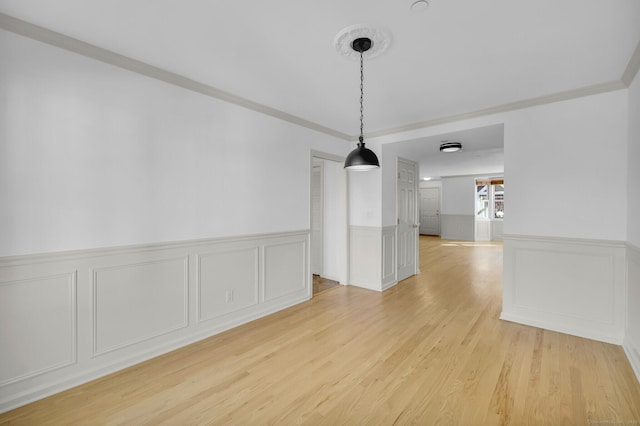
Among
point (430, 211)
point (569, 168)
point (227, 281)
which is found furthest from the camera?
point (430, 211)

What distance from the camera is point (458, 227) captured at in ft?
36.3

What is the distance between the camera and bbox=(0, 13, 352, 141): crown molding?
196cm

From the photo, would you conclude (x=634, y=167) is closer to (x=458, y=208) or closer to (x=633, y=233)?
(x=633, y=233)

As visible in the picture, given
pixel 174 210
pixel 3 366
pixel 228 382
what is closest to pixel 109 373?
pixel 3 366

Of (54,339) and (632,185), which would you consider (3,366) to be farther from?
(632,185)

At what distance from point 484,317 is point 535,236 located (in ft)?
3.82

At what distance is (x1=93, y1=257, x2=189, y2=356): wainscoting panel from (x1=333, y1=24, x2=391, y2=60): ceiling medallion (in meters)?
2.46

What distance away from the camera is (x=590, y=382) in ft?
7.29

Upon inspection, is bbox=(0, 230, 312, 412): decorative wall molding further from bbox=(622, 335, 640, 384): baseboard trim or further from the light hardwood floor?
bbox=(622, 335, 640, 384): baseboard trim

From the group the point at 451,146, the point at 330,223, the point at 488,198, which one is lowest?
the point at 330,223

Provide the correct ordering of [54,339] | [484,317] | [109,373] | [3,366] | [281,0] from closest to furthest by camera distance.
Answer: [281,0] → [3,366] → [54,339] → [109,373] → [484,317]

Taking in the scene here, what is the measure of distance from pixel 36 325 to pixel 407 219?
5.23 metres

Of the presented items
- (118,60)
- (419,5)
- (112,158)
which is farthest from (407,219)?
(118,60)

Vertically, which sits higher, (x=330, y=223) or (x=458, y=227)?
(x=330, y=223)
